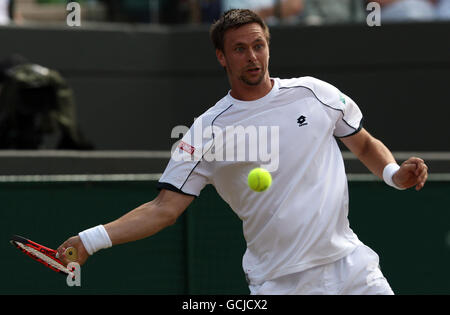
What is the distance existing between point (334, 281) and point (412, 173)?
69cm

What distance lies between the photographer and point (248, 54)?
15.8ft

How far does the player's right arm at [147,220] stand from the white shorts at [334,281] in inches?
24.2

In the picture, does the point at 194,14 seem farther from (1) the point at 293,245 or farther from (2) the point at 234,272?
(1) the point at 293,245

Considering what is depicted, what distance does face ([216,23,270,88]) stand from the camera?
4.81 metres

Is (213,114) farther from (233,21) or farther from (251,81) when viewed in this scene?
(233,21)

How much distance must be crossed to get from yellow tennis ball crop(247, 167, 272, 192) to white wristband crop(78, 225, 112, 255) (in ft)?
2.55

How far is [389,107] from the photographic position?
1045 cm

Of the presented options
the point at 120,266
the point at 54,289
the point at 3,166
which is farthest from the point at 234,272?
the point at 3,166

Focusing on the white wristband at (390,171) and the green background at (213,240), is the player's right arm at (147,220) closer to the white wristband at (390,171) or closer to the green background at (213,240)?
the white wristband at (390,171)

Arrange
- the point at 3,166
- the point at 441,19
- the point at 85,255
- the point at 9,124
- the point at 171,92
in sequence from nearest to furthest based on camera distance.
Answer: the point at 85,255 < the point at 3,166 < the point at 9,124 < the point at 441,19 < the point at 171,92

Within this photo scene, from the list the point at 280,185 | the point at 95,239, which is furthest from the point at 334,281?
the point at 95,239

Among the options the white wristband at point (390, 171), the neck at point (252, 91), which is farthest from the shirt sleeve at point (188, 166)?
the white wristband at point (390, 171)

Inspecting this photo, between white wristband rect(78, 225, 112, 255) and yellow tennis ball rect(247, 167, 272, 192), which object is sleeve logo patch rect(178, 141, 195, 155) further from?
white wristband rect(78, 225, 112, 255)

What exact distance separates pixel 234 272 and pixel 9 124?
3.20 m
